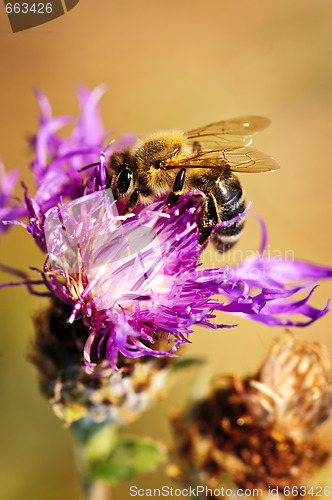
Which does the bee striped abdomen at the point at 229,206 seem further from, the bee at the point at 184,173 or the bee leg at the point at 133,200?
the bee leg at the point at 133,200

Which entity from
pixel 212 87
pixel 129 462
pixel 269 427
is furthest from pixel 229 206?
pixel 212 87

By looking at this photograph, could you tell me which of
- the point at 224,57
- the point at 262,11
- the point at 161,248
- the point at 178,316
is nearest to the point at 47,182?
the point at 161,248

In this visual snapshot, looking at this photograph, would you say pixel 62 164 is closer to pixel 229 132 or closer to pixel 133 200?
pixel 133 200

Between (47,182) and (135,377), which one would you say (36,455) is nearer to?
(135,377)

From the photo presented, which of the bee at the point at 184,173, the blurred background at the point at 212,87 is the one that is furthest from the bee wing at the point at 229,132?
the blurred background at the point at 212,87

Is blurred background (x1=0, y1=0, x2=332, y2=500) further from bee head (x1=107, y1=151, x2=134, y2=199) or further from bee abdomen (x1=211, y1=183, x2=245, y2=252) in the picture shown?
bee head (x1=107, y1=151, x2=134, y2=199)

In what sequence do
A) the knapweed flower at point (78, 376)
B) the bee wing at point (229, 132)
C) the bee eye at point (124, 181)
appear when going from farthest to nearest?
1. the bee wing at point (229, 132)
2. the knapweed flower at point (78, 376)
3. the bee eye at point (124, 181)

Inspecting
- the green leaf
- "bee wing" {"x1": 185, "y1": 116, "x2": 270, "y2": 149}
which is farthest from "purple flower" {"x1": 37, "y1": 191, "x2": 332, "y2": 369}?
the green leaf
